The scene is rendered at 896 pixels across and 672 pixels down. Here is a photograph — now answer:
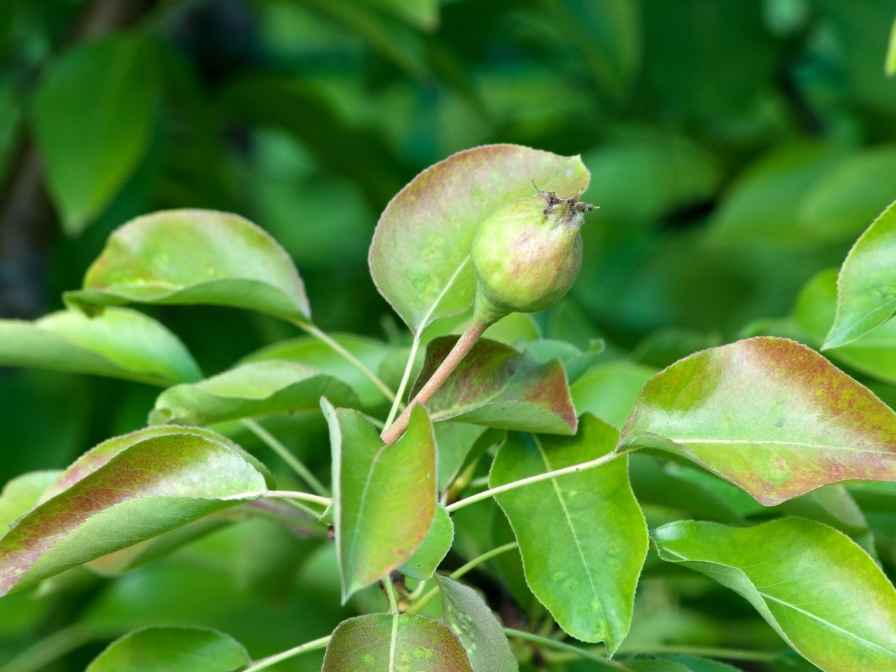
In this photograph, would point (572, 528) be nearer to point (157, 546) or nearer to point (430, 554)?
point (430, 554)

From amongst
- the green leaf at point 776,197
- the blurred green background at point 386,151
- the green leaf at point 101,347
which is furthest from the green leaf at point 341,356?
the green leaf at point 776,197

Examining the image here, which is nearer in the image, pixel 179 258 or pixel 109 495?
pixel 109 495

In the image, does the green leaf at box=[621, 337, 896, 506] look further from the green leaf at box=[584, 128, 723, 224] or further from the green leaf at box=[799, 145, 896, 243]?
the green leaf at box=[584, 128, 723, 224]

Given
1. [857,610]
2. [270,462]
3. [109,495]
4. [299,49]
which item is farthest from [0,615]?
[299,49]

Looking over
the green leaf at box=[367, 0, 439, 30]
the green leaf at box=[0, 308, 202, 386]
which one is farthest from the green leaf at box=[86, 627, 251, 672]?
the green leaf at box=[367, 0, 439, 30]

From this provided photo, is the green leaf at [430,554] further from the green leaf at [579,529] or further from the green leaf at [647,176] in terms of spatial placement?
the green leaf at [647,176]

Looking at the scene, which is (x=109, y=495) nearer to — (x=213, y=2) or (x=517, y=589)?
(x=517, y=589)
